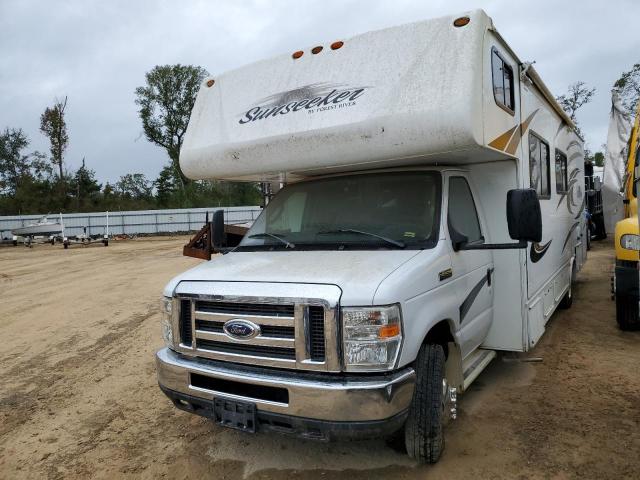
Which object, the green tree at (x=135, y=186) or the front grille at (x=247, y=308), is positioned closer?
the front grille at (x=247, y=308)

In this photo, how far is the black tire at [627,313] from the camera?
20.3 ft

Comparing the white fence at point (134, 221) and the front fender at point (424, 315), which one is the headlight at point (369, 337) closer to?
the front fender at point (424, 315)

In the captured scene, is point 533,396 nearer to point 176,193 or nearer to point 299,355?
point 299,355

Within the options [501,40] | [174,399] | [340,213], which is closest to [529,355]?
[340,213]

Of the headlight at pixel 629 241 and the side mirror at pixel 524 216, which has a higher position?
the side mirror at pixel 524 216

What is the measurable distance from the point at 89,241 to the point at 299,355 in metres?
29.6

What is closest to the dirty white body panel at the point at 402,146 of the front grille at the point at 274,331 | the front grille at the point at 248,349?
the front grille at the point at 274,331

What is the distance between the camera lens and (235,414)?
10.0 ft

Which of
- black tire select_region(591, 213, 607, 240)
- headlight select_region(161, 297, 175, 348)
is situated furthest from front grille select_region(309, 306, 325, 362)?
black tire select_region(591, 213, 607, 240)

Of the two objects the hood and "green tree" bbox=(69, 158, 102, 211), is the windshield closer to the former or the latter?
the hood

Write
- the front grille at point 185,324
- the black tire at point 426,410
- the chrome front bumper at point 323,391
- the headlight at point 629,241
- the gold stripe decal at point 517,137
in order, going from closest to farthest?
the chrome front bumper at point 323,391, the black tire at point 426,410, the front grille at point 185,324, the gold stripe decal at point 517,137, the headlight at point 629,241

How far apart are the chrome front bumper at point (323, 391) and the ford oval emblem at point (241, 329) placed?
0.70 ft

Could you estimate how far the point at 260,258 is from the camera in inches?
147

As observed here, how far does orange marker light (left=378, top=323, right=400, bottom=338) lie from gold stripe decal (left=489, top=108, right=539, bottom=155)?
5.68ft
